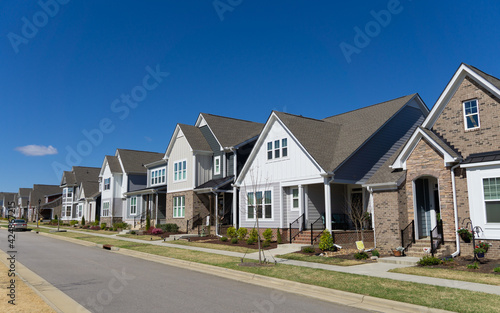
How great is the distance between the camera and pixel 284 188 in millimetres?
25094

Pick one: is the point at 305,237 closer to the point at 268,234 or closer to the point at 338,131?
the point at 268,234

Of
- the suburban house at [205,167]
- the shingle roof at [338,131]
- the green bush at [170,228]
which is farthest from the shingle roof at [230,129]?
the green bush at [170,228]

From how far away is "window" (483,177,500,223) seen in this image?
48.4ft

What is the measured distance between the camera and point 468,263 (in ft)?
47.1

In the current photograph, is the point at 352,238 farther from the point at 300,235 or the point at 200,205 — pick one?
the point at 200,205

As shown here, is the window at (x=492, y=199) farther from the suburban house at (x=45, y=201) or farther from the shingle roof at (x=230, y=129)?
the suburban house at (x=45, y=201)

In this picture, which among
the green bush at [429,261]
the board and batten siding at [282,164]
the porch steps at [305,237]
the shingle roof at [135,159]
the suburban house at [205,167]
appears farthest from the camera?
the shingle roof at [135,159]

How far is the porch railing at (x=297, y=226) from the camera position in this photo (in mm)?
23109

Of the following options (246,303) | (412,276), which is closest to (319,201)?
(412,276)

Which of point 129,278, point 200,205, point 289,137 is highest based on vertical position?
point 289,137

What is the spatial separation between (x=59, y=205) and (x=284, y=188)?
6975cm

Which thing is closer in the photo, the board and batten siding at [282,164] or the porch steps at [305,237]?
the porch steps at [305,237]

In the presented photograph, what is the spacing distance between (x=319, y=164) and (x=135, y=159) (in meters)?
32.3

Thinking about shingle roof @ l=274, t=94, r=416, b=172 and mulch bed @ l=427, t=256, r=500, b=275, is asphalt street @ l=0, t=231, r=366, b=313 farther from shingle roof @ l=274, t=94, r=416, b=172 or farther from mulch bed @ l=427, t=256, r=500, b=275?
shingle roof @ l=274, t=94, r=416, b=172
